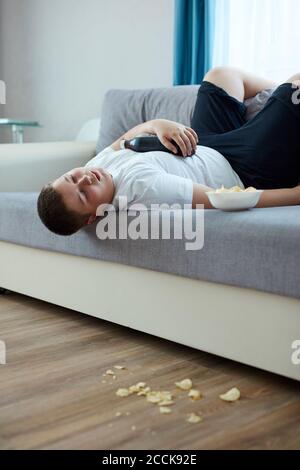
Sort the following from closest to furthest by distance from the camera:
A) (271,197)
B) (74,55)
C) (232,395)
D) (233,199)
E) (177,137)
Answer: (232,395) → (233,199) → (271,197) → (177,137) → (74,55)

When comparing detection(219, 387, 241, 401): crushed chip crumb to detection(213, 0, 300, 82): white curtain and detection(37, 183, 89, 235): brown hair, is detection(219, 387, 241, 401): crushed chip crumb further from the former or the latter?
detection(213, 0, 300, 82): white curtain

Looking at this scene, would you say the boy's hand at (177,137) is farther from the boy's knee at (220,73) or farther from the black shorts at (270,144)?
the boy's knee at (220,73)

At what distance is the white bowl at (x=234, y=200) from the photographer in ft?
5.28

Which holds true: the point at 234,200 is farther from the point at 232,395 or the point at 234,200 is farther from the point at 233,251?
the point at 232,395

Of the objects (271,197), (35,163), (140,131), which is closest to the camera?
(271,197)

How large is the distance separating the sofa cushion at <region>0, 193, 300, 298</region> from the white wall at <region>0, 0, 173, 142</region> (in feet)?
6.48

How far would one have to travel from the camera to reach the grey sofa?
1445mm

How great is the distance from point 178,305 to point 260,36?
181 cm

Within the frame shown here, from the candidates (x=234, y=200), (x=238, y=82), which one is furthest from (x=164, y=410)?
(x=238, y=82)

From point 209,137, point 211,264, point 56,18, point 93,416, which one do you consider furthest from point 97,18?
point 93,416

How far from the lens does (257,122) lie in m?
2.15

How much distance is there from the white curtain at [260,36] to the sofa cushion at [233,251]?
1.46 meters

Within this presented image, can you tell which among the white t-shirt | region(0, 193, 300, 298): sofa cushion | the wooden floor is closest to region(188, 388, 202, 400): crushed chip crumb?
the wooden floor

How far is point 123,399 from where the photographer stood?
4.78 ft
